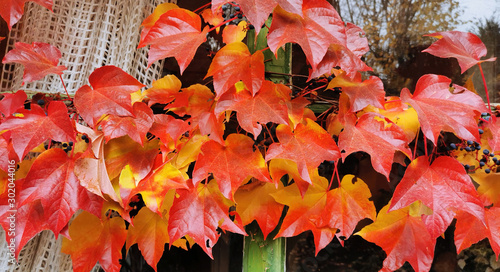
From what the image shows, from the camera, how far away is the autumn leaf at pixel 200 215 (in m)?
0.70

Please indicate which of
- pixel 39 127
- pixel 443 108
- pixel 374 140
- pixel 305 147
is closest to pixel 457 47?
pixel 443 108

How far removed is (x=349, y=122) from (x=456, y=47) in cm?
27

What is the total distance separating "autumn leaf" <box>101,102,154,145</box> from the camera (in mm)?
684

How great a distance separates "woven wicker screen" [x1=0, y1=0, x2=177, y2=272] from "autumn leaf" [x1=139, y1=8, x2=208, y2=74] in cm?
28

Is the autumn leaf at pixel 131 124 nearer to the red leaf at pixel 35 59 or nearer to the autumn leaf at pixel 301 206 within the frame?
the red leaf at pixel 35 59

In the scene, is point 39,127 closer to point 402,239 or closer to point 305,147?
point 305,147

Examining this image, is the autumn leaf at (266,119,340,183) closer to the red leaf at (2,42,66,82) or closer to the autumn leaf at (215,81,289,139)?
the autumn leaf at (215,81,289,139)

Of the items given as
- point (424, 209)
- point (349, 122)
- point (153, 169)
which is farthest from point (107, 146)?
A: point (424, 209)

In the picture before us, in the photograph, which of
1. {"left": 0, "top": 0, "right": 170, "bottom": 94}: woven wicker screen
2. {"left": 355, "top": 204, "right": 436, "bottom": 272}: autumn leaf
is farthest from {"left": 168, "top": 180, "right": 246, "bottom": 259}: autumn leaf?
{"left": 0, "top": 0, "right": 170, "bottom": 94}: woven wicker screen

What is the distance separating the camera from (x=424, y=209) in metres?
0.75

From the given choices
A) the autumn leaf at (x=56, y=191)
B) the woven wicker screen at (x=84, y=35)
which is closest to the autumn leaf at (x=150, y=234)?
the autumn leaf at (x=56, y=191)

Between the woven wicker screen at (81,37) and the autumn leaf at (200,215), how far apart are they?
0.38 metres

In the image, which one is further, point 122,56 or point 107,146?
point 122,56

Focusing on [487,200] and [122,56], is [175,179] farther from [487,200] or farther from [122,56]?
[487,200]
